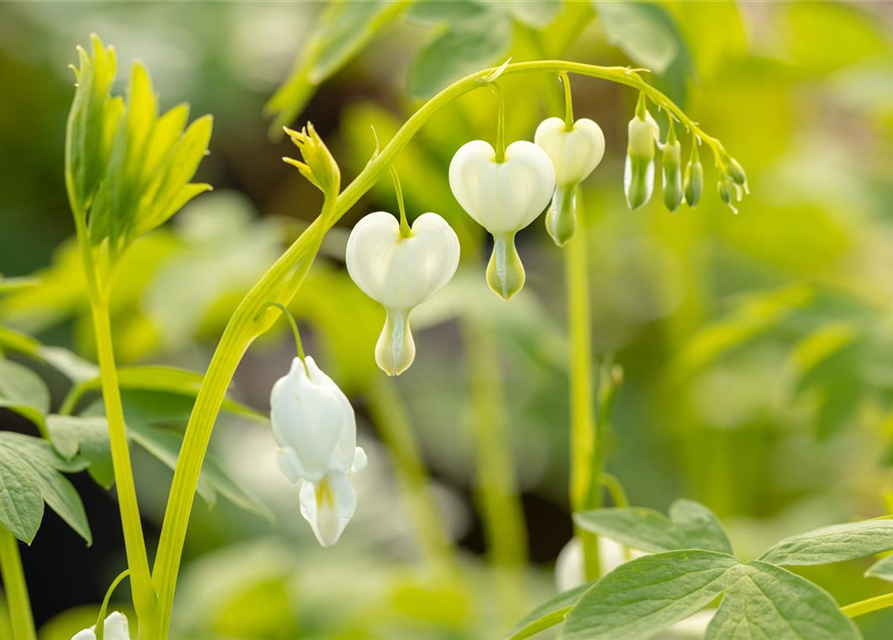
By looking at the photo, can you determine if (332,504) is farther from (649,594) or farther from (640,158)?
(640,158)

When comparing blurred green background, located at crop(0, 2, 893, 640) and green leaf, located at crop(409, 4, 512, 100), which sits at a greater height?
green leaf, located at crop(409, 4, 512, 100)

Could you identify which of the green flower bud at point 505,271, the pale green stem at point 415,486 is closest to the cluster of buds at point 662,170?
the green flower bud at point 505,271

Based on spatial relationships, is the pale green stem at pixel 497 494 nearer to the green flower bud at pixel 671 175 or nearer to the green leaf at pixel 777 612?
the green flower bud at pixel 671 175

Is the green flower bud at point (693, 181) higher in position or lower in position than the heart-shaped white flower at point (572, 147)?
lower

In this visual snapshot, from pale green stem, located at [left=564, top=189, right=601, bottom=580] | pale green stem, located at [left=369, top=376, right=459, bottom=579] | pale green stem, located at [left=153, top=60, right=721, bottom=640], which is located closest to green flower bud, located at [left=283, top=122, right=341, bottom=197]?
pale green stem, located at [left=153, top=60, right=721, bottom=640]

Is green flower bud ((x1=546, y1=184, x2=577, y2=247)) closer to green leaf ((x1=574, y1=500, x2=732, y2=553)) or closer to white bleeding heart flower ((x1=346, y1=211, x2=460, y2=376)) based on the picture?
white bleeding heart flower ((x1=346, y1=211, x2=460, y2=376))

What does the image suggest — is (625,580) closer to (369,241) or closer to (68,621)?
(369,241)
